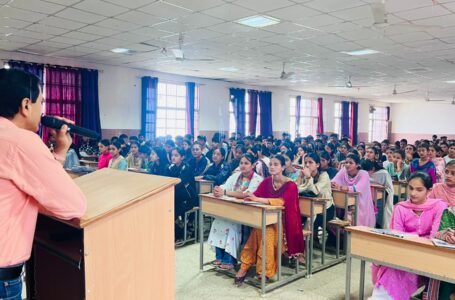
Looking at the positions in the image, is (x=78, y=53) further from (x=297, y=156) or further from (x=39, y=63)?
(x=297, y=156)

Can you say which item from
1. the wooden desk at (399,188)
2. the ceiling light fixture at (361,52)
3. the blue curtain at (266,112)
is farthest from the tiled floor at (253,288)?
the blue curtain at (266,112)

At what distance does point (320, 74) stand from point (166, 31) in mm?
5711

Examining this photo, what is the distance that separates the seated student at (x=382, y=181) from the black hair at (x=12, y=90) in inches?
172

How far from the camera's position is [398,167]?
6.34m

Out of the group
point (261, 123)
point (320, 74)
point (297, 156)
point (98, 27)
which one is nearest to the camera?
point (98, 27)

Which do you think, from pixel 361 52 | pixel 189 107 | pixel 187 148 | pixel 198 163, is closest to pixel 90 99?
pixel 189 107

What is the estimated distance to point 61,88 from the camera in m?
8.36

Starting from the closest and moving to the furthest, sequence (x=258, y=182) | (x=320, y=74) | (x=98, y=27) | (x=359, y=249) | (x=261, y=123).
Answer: (x=359, y=249) → (x=258, y=182) → (x=98, y=27) → (x=320, y=74) → (x=261, y=123)

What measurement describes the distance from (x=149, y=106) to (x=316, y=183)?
678cm

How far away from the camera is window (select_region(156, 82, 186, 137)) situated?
10.6 metres

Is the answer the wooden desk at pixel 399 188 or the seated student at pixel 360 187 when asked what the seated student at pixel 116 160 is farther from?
the wooden desk at pixel 399 188

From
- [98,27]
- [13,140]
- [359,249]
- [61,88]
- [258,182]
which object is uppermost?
[98,27]

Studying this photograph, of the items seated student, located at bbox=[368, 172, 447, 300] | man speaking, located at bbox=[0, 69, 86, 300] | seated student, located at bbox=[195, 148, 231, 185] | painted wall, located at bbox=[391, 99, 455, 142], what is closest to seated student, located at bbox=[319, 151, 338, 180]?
seated student, located at bbox=[195, 148, 231, 185]

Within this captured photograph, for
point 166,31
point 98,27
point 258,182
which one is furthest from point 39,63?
point 258,182
